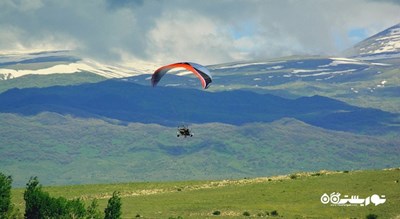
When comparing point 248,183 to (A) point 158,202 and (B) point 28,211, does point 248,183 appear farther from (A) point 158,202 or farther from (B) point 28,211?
(B) point 28,211

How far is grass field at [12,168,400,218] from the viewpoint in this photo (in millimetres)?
114750

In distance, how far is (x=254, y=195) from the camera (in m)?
129

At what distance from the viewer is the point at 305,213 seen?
378ft

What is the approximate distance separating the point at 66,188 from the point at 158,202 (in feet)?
91.7
